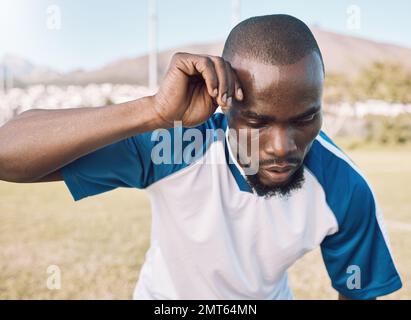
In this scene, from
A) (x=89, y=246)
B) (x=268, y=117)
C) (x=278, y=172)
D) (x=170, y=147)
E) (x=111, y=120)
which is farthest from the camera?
(x=89, y=246)

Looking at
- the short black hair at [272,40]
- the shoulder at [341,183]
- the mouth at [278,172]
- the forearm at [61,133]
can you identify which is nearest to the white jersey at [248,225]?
the shoulder at [341,183]

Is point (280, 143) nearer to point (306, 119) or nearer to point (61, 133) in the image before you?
point (306, 119)

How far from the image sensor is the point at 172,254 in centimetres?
201

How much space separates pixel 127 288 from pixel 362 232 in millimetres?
2566

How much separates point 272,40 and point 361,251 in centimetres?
97

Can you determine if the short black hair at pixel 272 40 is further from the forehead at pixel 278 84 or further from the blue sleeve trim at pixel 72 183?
the blue sleeve trim at pixel 72 183

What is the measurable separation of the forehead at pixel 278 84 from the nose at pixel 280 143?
0.27 feet

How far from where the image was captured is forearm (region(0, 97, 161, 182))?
1.50 meters

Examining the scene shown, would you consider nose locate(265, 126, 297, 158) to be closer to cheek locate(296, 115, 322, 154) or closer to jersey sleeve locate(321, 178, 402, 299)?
cheek locate(296, 115, 322, 154)

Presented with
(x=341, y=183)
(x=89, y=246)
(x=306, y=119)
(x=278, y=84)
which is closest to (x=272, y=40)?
(x=278, y=84)

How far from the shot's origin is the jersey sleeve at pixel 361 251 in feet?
6.35

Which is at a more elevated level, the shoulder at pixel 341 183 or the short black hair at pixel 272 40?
the short black hair at pixel 272 40

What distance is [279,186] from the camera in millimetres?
1850
